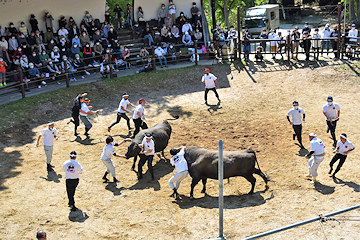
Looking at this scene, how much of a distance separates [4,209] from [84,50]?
13190 mm

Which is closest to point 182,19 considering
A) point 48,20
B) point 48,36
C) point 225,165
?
point 48,20

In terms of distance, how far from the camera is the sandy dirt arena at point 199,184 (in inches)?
369

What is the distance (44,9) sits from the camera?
2256 cm

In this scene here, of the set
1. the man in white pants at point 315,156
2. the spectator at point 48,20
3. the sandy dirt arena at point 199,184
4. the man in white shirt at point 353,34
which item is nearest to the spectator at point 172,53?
the sandy dirt arena at point 199,184

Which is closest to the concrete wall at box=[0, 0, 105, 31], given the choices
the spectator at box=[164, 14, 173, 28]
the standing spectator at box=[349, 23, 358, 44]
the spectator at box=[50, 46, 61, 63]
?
the spectator at box=[50, 46, 61, 63]

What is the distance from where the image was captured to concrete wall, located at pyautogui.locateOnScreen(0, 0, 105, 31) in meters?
21.1

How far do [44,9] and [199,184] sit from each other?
16208 millimetres

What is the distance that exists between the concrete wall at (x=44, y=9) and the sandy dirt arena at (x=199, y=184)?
6.10m

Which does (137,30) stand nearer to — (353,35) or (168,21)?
(168,21)

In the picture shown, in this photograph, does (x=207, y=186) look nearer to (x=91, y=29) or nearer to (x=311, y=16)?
(x=91, y=29)

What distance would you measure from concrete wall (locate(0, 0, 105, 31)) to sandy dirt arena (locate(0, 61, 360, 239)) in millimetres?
6103

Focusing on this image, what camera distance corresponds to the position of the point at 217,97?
1866cm

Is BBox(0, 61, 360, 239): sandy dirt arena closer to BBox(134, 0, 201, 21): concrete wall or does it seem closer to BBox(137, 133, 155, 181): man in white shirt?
BBox(137, 133, 155, 181): man in white shirt

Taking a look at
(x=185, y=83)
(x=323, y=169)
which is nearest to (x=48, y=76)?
(x=185, y=83)
